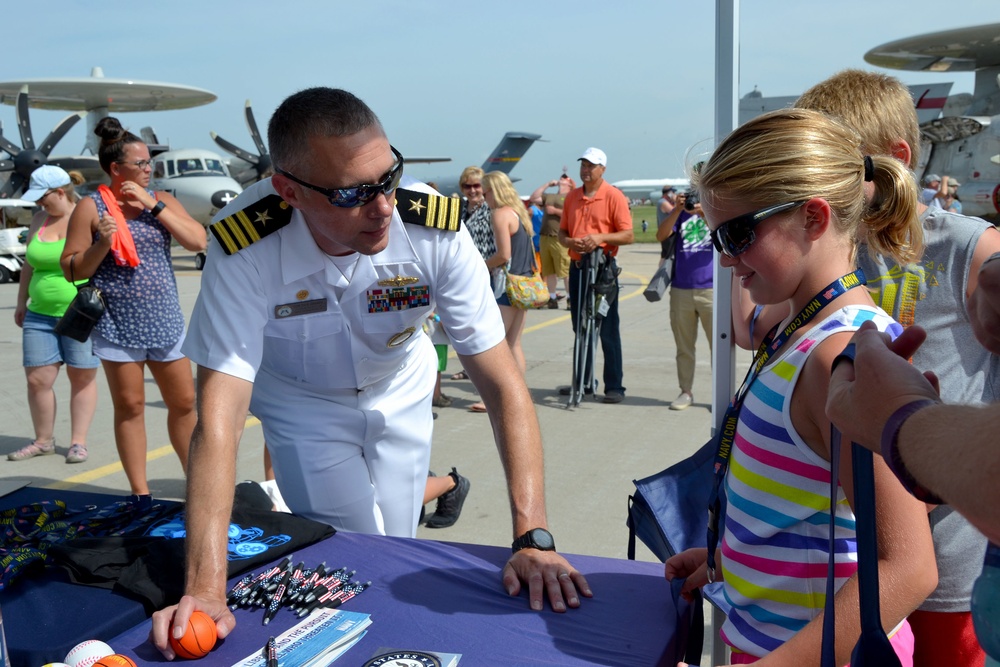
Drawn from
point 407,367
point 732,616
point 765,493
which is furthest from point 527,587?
point 407,367

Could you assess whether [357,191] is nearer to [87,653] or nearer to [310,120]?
[310,120]

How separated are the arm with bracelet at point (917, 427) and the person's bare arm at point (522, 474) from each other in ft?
3.47

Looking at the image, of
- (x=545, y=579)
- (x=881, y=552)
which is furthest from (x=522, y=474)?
(x=881, y=552)

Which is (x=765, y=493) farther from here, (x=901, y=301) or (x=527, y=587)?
(x=901, y=301)

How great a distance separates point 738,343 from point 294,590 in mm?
1436

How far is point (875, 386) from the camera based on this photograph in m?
0.87

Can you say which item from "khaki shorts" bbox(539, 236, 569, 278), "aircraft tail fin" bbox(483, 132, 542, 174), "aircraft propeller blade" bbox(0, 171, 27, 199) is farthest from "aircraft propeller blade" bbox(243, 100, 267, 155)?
"khaki shorts" bbox(539, 236, 569, 278)

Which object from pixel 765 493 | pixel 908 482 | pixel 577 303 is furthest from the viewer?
pixel 577 303

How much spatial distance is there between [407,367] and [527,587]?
110cm

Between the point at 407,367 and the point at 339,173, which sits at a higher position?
the point at 339,173

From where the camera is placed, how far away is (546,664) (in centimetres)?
156

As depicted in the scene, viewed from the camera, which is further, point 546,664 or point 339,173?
point 339,173

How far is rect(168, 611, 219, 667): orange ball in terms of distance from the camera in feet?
5.30

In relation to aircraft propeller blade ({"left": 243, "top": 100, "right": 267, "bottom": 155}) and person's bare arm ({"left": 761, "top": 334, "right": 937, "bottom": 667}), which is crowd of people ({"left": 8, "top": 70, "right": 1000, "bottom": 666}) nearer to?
person's bare arm ({"left": 761, "top": 334, "right": 937, "bottom": 667})
